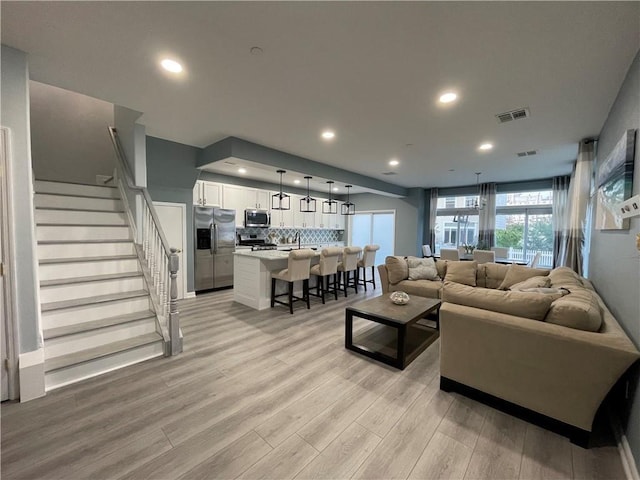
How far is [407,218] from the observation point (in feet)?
28.2

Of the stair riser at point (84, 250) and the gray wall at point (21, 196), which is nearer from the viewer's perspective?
the gray wall at point (21, 196)

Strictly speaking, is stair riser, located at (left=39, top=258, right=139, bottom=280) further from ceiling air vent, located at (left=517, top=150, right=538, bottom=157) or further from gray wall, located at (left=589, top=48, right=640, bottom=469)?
ceiling air vent, located at (left=517, top=150, right=538, bottom=157)

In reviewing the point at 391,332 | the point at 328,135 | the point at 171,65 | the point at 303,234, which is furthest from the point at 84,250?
the point at 303,234

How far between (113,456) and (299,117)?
133 inches

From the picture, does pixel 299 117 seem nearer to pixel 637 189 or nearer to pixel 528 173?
pixel 637 189

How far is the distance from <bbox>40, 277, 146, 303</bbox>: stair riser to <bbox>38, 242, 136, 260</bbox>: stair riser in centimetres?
45


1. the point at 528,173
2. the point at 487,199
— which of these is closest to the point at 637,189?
the point at 528,173

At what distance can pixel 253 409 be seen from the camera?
2.00 meters

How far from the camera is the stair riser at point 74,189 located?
3578 mm

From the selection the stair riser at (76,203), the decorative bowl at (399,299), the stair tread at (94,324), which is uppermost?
the stair riser at (76,203)

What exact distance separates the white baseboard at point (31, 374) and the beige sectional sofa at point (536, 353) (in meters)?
3.29

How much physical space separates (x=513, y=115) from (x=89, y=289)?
5154mm

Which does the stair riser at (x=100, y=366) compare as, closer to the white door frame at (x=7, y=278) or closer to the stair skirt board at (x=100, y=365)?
the stair skirt board at (x=100, y=365)

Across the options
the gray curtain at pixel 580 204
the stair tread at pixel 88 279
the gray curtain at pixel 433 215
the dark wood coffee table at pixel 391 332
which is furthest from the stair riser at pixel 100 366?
the gray curtain at pixel 433 215
